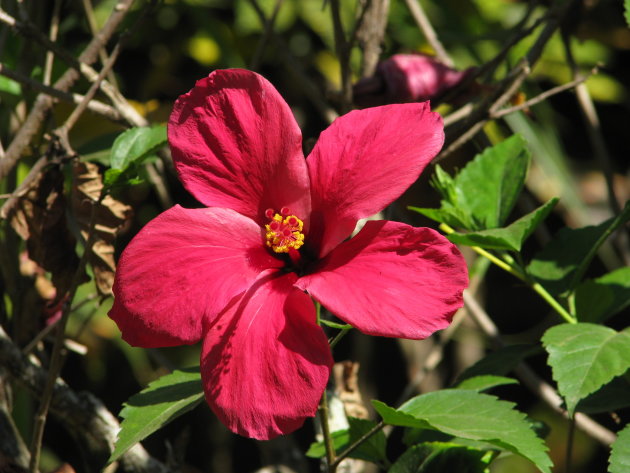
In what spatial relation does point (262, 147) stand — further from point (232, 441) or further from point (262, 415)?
point (232, 441)

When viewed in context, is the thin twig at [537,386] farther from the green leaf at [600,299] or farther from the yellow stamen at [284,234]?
the yellow stamen at [284,234]

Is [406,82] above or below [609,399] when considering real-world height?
above

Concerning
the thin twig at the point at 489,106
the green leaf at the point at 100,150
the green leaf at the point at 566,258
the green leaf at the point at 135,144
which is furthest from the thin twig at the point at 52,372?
the green leaf at the point at 566,258

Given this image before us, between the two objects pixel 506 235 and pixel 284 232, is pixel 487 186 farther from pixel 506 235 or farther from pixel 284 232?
pixel 284 232

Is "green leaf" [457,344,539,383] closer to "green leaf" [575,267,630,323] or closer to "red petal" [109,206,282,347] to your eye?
"green leaf" [575,267,630,323]

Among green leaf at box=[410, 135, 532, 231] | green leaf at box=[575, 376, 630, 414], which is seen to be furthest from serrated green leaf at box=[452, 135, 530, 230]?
green leaf at box=[575, 376, 630, 414]

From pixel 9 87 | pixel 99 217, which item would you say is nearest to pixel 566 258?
pixel 99 217
